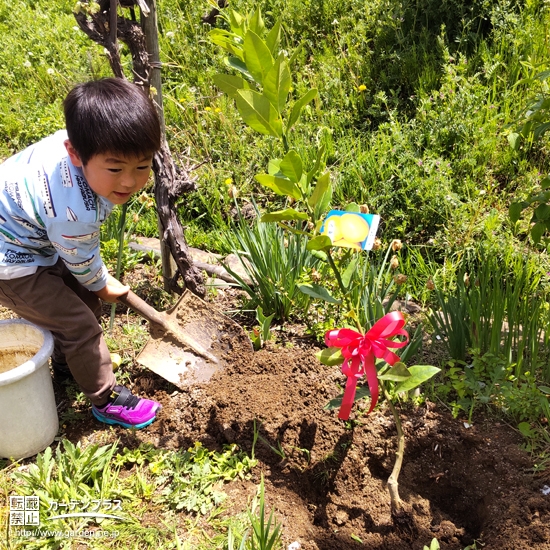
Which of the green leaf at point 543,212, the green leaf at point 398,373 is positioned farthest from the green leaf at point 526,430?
the green leaf at point 543,212

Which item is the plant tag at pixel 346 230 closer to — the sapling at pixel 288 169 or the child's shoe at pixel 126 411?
the sapling at pixel 288 169

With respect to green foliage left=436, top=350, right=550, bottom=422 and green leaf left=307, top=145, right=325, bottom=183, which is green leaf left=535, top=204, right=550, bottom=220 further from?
green leaf left=307, top=145, right=325, bottom=183

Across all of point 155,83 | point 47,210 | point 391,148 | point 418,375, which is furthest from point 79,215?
point 391,148

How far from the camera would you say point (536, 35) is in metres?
3.30

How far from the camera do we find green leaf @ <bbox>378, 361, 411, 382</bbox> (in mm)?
1554

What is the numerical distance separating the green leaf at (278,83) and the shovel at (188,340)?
116 centimetres

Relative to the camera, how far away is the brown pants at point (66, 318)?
201 centimetres

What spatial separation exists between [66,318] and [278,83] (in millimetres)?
1203

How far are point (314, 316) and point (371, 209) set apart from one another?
0.77 meters

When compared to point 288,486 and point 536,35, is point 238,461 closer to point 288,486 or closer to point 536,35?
point 288,486

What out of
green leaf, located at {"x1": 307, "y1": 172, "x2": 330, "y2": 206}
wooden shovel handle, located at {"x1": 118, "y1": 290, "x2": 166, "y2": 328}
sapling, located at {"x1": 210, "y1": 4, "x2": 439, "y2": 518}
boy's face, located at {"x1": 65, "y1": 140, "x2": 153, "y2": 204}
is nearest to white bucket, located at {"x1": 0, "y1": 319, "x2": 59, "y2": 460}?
wooden shovel handle, located at {"x1": 118, "y1": 290, "x2": 166, "y2": 328}

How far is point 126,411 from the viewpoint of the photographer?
7.12ft

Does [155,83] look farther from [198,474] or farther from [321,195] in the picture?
[198,474]

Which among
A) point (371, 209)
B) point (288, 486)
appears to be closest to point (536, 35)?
point (371, 209)
